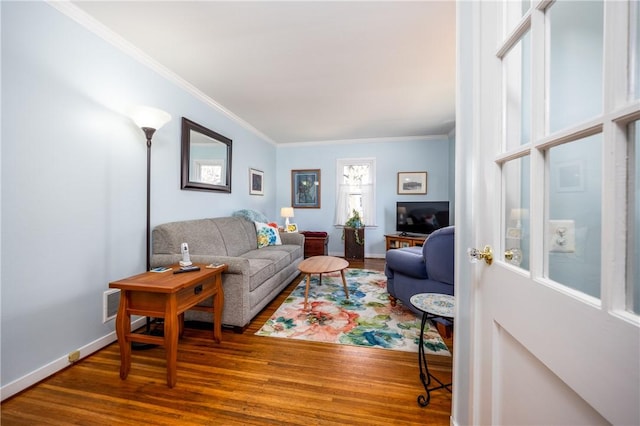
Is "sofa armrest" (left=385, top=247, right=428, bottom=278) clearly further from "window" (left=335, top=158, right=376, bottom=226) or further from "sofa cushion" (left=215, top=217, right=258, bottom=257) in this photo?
"window" (left=335, top=158, right=376, bottom=226)

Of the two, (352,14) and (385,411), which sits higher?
(352,14)

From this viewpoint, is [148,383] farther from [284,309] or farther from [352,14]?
[352,14]

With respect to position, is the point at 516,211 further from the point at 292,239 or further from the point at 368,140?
the point at 368,140

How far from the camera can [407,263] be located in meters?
2.31

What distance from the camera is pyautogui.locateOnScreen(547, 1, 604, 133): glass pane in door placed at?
47 centimetres

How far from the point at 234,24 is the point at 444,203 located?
410 cm

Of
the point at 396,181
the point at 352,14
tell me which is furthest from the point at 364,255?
the point at 352,14

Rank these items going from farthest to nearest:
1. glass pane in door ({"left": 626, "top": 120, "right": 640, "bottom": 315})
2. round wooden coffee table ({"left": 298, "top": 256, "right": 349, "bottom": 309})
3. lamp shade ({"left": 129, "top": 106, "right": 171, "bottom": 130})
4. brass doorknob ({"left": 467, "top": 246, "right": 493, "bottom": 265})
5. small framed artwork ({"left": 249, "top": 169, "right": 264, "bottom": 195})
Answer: small framed artwork ({"left": 249, "top": 169, "right": 264, "bottom": 195}) < round wooden coffee table ({"left": 298, "top": 256, "right": 349, "bottom": 309}) < lamp shade ({"left": 129, "top": 106, "right": 171, "bottom": 130}) < brass doorknob ({"left": 467, "top": 246, "right": 493, "bottom": 265}) < glass pane in door ({"left": 626, "top": 120, "right": 640, "bottom": 315})

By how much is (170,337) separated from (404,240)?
3.70 metres

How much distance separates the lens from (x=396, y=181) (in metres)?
5.03

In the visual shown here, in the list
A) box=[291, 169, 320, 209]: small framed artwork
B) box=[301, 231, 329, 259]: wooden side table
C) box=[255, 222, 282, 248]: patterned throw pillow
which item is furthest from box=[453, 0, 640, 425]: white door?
box=[291, 169, 320, 209]: small framed artwork

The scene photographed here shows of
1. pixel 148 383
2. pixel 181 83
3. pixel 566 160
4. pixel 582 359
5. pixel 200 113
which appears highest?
pixel 181 83

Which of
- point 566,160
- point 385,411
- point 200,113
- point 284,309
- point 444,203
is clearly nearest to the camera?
point 566,160

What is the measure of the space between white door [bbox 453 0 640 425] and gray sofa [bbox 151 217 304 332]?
171cm
